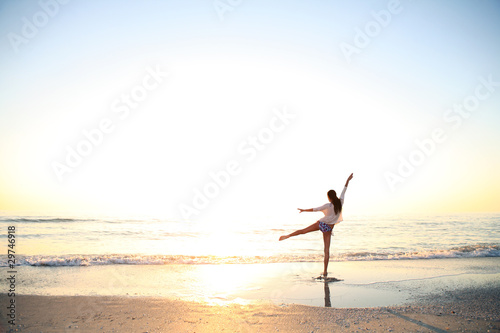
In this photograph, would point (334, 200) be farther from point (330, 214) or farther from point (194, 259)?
point (194, 259)

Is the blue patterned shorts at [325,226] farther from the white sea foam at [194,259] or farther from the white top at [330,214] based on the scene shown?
the white sea foam at [194,259]

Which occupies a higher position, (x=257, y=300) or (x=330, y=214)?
(x=330, y=214)

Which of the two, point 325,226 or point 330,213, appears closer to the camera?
point 330,213

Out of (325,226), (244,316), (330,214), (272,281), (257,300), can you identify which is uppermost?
(330,214)

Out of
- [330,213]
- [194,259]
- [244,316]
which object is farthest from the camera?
[194,259]

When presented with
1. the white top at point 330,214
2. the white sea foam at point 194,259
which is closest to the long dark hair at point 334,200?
the white top at point 330,214

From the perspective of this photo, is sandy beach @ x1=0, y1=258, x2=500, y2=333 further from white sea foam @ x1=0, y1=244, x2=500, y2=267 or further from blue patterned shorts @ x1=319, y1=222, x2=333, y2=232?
white sea foam @ x1=0, y1=244, x2=500, y2=267

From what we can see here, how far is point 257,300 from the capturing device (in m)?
6.80

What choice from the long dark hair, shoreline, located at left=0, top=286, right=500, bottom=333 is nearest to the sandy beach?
shoreline, located at left=0, top=286, right=500, bottom=333

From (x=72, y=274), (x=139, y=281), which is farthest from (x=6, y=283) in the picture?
(x=139, y=281)

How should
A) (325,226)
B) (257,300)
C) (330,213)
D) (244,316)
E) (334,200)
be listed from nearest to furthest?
(244,316)
(257,300)
(334,200)
(330,213)
(325,226)

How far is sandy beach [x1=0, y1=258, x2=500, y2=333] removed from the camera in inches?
203

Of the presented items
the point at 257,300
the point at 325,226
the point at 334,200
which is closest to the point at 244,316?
the point at 257,300

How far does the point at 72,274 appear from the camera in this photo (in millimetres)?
10281
